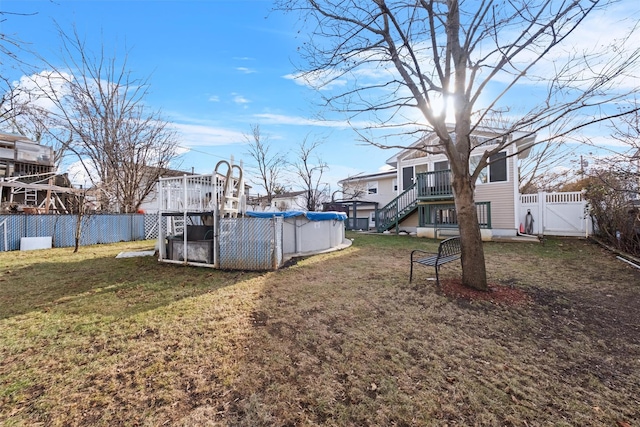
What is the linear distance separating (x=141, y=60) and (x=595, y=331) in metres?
23.7

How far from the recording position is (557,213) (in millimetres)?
13102

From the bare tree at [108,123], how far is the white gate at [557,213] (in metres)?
22.9

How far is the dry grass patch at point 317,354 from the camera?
2.07m

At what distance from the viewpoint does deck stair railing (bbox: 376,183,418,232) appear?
15484 millimetres

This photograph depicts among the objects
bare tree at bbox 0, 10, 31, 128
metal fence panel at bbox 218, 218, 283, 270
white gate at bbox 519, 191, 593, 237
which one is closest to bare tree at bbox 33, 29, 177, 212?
metal fence panel at bbox 218, 218, 283, 270

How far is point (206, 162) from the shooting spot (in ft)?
79.0

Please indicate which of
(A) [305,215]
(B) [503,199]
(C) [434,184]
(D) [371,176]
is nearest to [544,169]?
(B) [503,199]

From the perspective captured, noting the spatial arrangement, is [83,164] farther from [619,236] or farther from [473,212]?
[619,236]

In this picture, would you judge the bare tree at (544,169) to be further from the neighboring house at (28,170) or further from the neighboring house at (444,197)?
the neighboring house at (28,170)

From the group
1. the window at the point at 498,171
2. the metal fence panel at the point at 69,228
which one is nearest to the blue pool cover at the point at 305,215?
the window at the point at 498,171

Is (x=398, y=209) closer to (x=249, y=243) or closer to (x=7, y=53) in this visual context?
(x=249, y=243)

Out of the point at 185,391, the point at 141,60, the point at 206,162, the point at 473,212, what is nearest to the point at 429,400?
the point at 185,391

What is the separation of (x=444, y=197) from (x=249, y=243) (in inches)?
408

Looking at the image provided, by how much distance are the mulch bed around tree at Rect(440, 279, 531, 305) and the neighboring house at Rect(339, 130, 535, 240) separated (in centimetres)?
762
